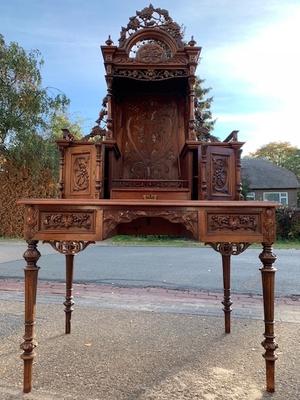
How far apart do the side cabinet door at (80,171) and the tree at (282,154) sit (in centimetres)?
4025

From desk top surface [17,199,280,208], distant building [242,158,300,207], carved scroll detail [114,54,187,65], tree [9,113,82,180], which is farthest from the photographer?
distant building [242,158,300,207]

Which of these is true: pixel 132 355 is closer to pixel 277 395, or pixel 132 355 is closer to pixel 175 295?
pixel 277 395

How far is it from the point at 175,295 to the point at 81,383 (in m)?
2.89

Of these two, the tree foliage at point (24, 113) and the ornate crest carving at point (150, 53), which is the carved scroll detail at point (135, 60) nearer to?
the ornate crest carving at point (150, 53)

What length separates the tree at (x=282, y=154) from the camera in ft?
135

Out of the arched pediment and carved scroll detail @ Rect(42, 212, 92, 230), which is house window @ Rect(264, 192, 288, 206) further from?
carved scroll detail @ Rect(42, 212, 92, 230)

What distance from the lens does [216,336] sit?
337cm

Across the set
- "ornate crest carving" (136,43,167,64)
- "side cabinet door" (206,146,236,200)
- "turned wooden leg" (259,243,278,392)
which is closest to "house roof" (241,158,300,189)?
"ornate crest carving" (136,43,167,64)

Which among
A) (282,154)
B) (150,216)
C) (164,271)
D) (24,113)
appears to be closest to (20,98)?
(24,113)

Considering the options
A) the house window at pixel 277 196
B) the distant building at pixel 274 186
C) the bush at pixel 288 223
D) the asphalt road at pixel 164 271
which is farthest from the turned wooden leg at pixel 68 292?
the house window at pixel 277 196

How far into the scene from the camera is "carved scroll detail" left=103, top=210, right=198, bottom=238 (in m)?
2.33

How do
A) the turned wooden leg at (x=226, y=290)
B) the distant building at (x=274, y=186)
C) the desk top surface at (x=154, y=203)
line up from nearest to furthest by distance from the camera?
the desk top surface at (x=154, y=203) < the turned wooden leg at (x=226, y=290) < the distant building at (x=274, y=186)

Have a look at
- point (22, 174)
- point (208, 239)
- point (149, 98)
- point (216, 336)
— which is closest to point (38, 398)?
point (208, 239)

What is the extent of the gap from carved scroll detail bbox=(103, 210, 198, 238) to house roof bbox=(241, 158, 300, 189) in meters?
30.2
